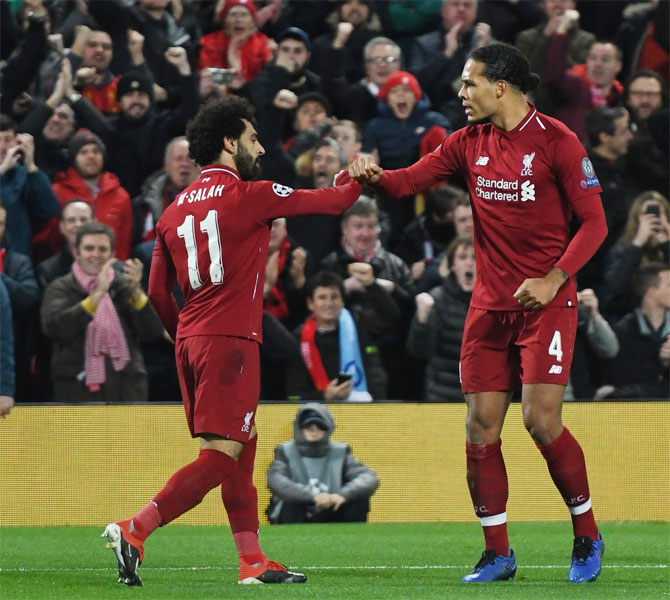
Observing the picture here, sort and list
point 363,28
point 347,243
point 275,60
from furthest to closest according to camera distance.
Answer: point 363,28 → point 275,60 → point 347,243

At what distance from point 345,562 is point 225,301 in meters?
1.92

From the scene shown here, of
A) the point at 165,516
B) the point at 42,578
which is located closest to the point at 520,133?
the point at 165,516

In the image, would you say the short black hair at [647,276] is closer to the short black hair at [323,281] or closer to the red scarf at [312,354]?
the short black hair at [323,281]

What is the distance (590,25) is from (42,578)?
8.66 m

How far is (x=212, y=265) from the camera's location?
5.63m

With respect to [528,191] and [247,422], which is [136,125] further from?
→ [247,422]

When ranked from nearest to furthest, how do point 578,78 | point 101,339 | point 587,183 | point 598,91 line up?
point 587,183 → point 101,339 → point 578,78 → point 598,91

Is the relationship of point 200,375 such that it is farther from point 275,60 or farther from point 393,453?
point 275,60

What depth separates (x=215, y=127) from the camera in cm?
578

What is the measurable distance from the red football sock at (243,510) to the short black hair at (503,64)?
201 cm

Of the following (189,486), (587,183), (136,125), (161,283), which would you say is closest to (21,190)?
(136,125)

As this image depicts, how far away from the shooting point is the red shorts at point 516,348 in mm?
5930

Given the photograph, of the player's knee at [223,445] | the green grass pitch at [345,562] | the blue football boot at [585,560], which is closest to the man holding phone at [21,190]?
the green grass pitch at [345,562]

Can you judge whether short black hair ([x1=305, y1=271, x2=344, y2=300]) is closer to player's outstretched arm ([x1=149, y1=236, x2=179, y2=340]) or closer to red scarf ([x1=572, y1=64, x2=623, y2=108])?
red scarf ([x1=572, y1=64, x2=623, y2=108])
